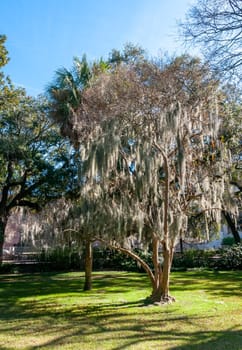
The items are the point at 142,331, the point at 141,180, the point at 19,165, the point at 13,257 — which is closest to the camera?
the point at 142,331

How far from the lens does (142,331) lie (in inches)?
202

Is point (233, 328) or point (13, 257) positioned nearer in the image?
point (233, 328)

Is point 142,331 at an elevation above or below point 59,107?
below

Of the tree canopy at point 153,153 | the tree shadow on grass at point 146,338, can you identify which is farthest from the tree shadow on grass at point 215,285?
the tree shadow on grass at point 146,338

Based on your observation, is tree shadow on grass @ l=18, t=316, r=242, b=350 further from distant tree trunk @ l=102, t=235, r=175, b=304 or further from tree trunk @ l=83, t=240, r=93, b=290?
tree trunk @ l=83, t=240, r=93, b=290

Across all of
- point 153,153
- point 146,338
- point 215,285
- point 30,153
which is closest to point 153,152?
point 153,153

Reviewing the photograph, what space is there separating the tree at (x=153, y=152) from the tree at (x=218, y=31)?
5.21 ft

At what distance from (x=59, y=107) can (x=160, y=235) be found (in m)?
5.02

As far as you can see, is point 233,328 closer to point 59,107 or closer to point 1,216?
point 59,107

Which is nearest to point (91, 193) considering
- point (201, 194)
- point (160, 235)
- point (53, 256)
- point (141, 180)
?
point (141, 180)

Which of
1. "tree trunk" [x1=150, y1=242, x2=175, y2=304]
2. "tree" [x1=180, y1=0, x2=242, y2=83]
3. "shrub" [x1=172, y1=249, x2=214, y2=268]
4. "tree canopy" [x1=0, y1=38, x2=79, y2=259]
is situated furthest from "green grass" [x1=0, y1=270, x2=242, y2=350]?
"shrub" [x1=172, y1=249, x2=214, y2=268]

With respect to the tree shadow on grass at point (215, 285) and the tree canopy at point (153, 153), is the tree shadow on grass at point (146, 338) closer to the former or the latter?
the tree canopy at point (153, 153)

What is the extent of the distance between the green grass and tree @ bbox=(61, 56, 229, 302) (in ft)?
3.26

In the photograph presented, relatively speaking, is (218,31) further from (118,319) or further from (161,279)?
(161,279)
